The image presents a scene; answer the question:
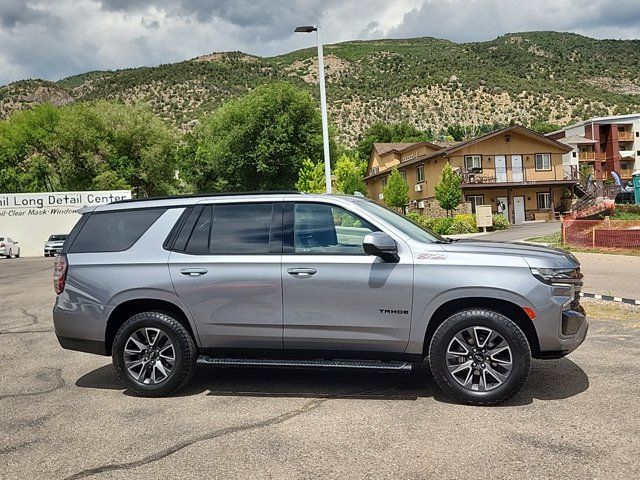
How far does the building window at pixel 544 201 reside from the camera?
49094 millimetres

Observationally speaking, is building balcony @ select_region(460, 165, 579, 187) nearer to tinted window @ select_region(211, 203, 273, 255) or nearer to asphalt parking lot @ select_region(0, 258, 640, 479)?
asphalt parking lot @ select_region(0, 258, 640, 479)

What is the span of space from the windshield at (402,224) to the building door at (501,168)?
1742 inches

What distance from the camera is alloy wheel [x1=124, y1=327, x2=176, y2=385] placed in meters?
5.24

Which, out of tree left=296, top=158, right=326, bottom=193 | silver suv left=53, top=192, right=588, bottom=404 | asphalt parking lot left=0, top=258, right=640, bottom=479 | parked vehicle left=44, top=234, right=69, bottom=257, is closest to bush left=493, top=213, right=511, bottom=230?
tree left=296, top=158, right=326, bottom=193

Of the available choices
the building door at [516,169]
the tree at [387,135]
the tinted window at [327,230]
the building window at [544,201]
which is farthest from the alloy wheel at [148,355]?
the tree at [387,135]

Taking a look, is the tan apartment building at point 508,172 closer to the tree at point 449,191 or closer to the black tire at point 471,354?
the tree at point 449,191

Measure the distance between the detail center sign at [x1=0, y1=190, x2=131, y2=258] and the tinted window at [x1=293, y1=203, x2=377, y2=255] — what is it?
3918 cm

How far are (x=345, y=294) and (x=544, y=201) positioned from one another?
159 ft

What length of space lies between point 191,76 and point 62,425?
346ft

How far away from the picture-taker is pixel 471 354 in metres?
4.72

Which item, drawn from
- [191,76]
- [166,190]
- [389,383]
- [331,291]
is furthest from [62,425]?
[191,76]

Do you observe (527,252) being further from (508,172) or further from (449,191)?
(508,172)

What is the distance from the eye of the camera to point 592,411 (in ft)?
14.8

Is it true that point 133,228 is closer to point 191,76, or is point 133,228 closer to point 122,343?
point 122,343
